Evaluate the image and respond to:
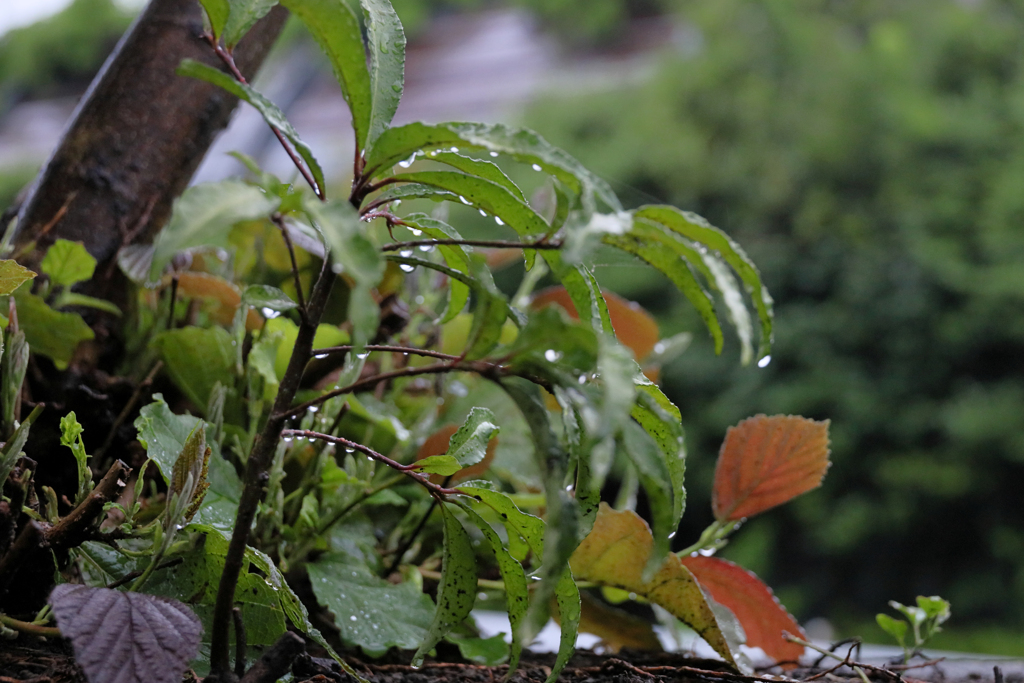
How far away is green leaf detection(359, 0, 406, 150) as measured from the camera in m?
0.28

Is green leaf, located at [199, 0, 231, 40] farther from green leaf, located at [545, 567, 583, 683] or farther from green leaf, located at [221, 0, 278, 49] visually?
green leaf, located at [545, 567, 583, 683]

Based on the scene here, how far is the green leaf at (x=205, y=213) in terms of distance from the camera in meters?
0.19

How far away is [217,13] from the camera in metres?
0.28

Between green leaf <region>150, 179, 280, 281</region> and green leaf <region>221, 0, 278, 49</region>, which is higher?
green leaf <region>221, 0, 278, 49</region>

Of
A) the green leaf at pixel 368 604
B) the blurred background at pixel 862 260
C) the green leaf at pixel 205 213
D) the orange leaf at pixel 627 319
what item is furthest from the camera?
the blurred background at pixel 862 260

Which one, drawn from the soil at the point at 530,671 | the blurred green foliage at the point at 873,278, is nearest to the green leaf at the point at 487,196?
the soil at the point at 530,671

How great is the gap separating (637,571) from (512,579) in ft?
0.54

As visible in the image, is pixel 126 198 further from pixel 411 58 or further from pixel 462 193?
pixel 411 58

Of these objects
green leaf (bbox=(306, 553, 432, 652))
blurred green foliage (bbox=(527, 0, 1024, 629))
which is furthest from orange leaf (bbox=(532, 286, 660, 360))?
blurred green foliage (bbox=(527, 0, 1024, 629))

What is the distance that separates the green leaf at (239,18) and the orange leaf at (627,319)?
0.40 m

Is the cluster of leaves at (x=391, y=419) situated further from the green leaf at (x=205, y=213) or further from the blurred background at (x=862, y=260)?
the blurred background at (x=862, y=260)

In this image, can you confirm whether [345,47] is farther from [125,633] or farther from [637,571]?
[637,571]

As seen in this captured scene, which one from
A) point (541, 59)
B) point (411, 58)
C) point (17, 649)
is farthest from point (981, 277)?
point (411, 58)

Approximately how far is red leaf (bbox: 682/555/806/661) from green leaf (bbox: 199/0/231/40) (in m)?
0.40
